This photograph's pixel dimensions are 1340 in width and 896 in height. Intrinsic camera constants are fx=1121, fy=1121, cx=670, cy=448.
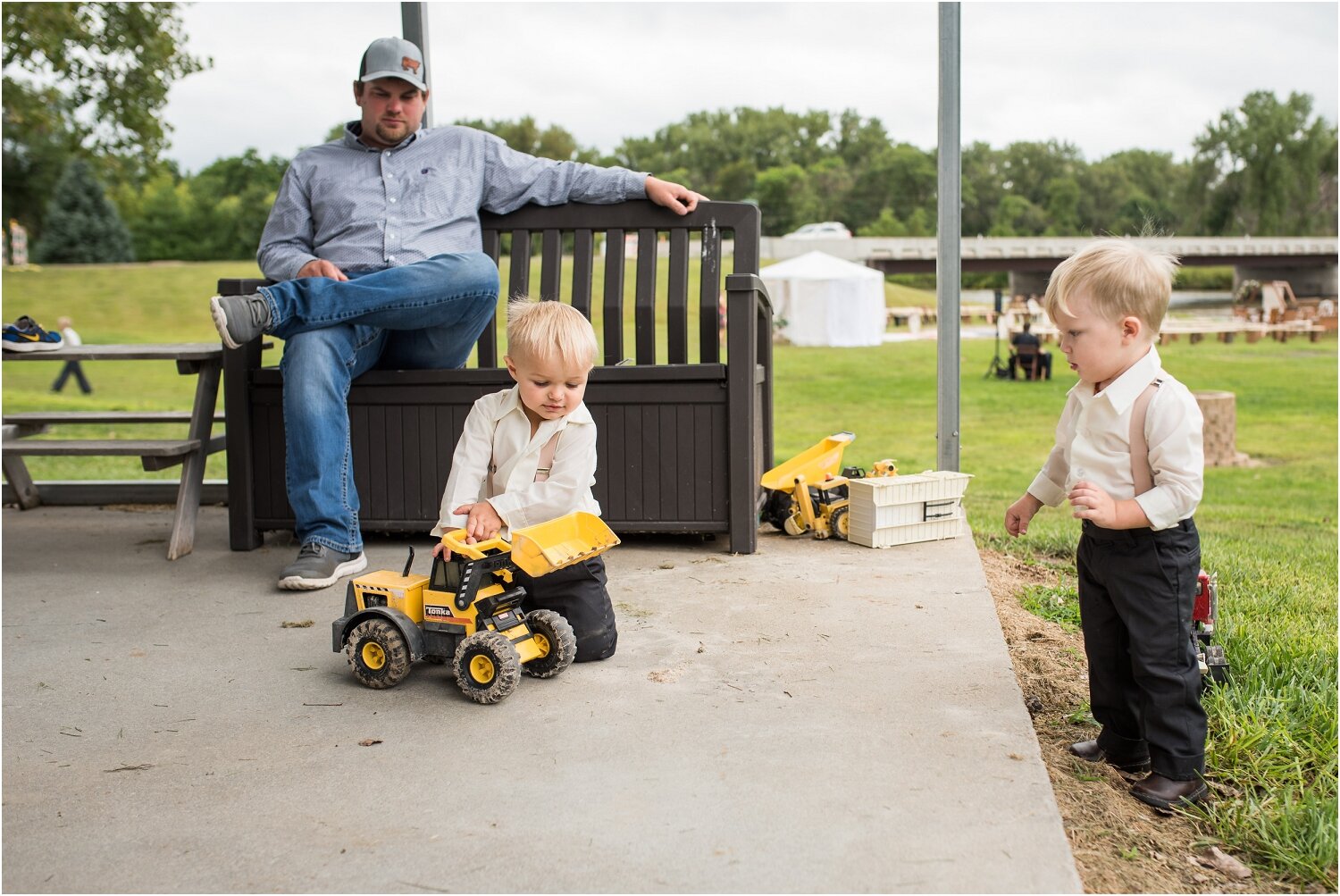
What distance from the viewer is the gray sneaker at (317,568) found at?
123 inches

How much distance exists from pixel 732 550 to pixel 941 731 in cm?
158

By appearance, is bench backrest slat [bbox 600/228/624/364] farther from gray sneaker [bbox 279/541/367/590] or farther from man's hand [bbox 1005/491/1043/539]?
man's hand [bbox 1005/491/1043/539]

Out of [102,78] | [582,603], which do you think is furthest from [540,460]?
[102,78]

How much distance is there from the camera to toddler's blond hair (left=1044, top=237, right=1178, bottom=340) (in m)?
1.89

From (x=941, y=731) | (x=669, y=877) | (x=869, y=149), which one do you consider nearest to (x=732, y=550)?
(x=941, y=731)

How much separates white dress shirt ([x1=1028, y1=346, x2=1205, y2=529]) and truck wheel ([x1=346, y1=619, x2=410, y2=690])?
133 cm

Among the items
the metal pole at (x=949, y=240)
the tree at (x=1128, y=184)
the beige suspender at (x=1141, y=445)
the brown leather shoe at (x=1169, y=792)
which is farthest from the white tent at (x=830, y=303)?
the brown leather shoe at (x=1169, y=792)

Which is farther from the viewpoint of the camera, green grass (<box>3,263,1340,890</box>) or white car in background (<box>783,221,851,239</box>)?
white car in background (<box>783,221,851,239</box>)

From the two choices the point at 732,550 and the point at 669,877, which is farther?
the point at 732,550

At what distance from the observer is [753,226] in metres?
3.70

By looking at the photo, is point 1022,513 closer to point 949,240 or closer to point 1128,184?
point 949,240

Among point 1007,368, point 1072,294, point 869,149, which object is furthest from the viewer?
point 869,149

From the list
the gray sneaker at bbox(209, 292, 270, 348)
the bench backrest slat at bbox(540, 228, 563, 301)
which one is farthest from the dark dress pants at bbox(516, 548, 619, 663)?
the bench backrest slat at bbox(540, 228, 563, 301)

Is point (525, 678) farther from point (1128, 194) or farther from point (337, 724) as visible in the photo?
point (1128, 194)
